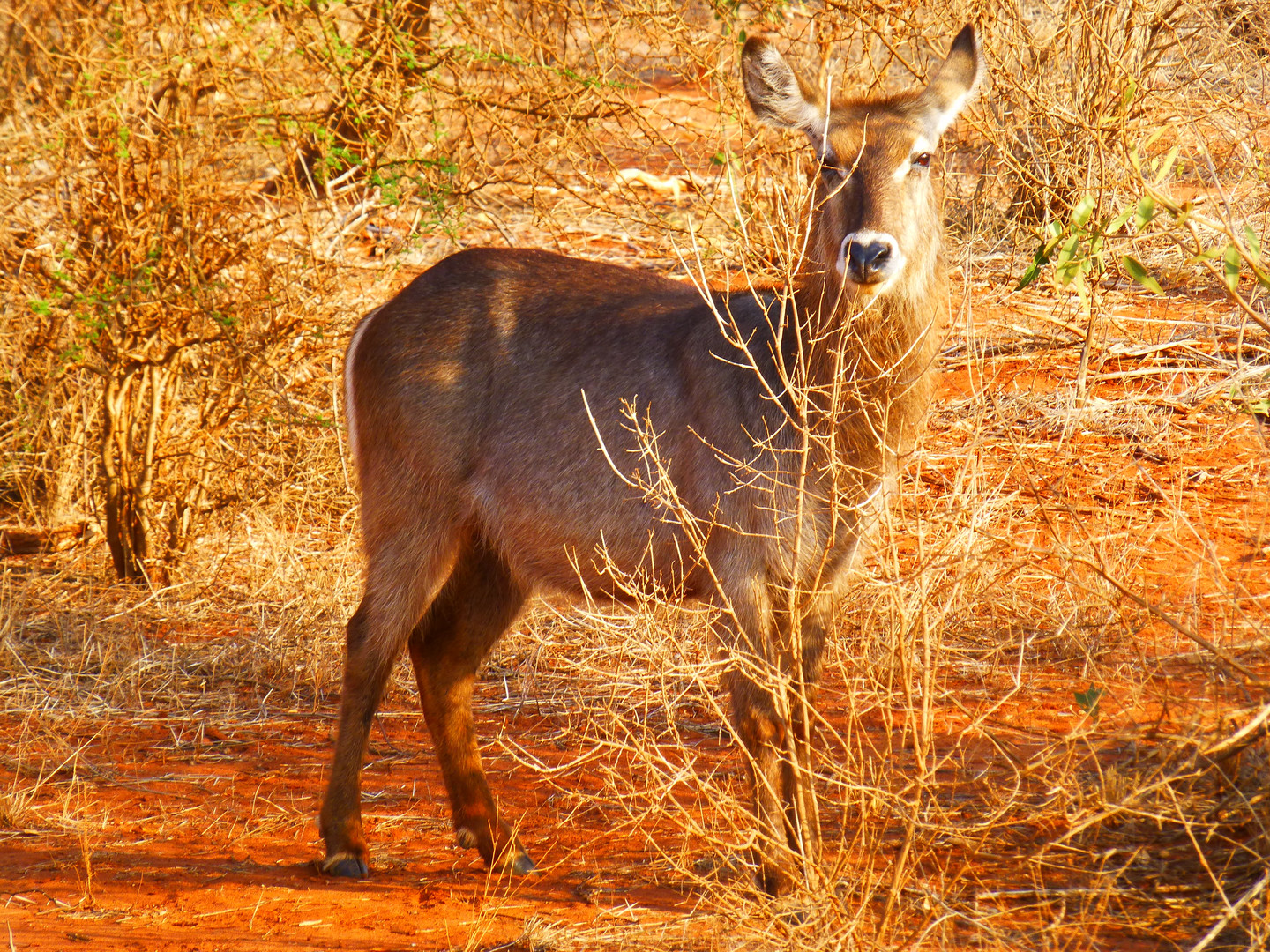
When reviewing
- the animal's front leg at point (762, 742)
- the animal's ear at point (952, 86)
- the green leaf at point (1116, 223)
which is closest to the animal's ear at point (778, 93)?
the animal's ear at point (952, 86)

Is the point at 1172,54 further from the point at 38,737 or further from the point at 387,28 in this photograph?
the point at 38,737

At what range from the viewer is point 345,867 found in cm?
378

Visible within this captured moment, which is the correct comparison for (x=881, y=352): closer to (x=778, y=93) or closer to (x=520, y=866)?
(x=778, y=93)

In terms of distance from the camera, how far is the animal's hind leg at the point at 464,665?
394 cm

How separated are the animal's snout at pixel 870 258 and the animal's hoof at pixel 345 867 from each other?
2.13m

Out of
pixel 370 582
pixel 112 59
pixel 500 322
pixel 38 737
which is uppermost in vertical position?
pixel 112 59

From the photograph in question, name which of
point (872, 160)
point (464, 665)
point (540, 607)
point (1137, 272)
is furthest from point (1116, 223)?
point (540, 607)

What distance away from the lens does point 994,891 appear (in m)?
3.12

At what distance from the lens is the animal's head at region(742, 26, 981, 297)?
3.48 metres

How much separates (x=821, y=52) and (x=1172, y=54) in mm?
2897

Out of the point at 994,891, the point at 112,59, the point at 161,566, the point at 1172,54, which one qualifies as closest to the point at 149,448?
the point at 161,566

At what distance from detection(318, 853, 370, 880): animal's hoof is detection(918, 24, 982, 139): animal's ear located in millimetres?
2651

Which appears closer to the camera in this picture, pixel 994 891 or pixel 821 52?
pixel 994 891

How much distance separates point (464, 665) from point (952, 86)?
232 centimetres
